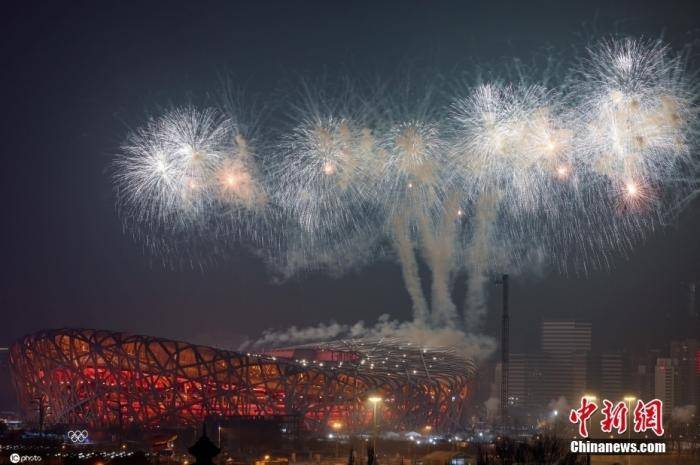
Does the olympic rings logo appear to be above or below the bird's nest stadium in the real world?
below

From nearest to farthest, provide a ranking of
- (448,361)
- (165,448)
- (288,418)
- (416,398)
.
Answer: (165,448)
(288,418)
(416,398)
(448,361)

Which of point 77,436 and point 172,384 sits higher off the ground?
point 172,384

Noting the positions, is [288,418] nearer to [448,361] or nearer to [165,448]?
[165,448]

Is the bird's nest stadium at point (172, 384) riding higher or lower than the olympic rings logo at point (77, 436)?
higher

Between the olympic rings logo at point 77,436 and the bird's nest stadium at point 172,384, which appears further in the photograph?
the bird's nest stadium at point 172,384

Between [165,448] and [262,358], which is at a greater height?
[262,358]

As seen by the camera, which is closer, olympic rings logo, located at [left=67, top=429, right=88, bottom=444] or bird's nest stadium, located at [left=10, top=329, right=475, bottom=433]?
olympic rings logo, located at [left=67, top=429, right=88, bottom=444]

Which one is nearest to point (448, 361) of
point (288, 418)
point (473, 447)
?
point (288, 418)

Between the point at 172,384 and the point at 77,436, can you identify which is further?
the point at 172,384
